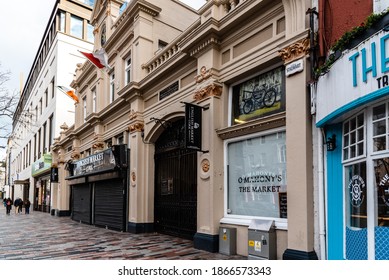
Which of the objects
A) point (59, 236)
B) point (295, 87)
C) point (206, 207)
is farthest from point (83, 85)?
point (295, 87)

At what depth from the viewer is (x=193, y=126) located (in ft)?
30.5

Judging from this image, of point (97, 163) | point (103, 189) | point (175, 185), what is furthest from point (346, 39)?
point (103, 189)

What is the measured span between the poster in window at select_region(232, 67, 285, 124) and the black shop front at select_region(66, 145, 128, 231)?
6292mm

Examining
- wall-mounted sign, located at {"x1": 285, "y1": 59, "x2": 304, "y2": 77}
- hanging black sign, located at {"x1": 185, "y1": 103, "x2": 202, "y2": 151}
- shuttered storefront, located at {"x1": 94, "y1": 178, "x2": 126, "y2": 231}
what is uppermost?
wall-mounted sign, located at {"x1": 285, "y1": 59, "x2": 304, "y2": 77}

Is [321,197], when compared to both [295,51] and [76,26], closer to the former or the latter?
[295,51]

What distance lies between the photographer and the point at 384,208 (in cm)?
502

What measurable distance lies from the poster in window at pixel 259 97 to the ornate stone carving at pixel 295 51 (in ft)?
2.40

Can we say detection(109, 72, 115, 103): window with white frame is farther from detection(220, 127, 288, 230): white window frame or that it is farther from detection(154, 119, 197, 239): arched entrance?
detection(220, 127, 288, 230): white window frame

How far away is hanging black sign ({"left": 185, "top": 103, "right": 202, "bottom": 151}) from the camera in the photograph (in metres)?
9.11

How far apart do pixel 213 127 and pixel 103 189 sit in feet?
28.5

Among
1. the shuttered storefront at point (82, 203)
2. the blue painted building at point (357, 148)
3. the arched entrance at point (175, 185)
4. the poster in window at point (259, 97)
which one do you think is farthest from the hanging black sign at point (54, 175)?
the blue painted building at point (357, 148)

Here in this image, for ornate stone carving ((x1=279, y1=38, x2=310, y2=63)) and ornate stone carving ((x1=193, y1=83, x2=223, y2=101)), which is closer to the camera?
ornate stone carving ((x1=279, y1=38, x2=310, y2=63))

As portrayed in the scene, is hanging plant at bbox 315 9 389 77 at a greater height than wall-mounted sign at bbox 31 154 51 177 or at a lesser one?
greater

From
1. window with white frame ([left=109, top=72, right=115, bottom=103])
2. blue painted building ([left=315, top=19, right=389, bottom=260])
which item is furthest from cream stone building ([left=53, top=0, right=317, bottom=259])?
window with white frame ([left=109, top=72, right=115, bottom=103])
